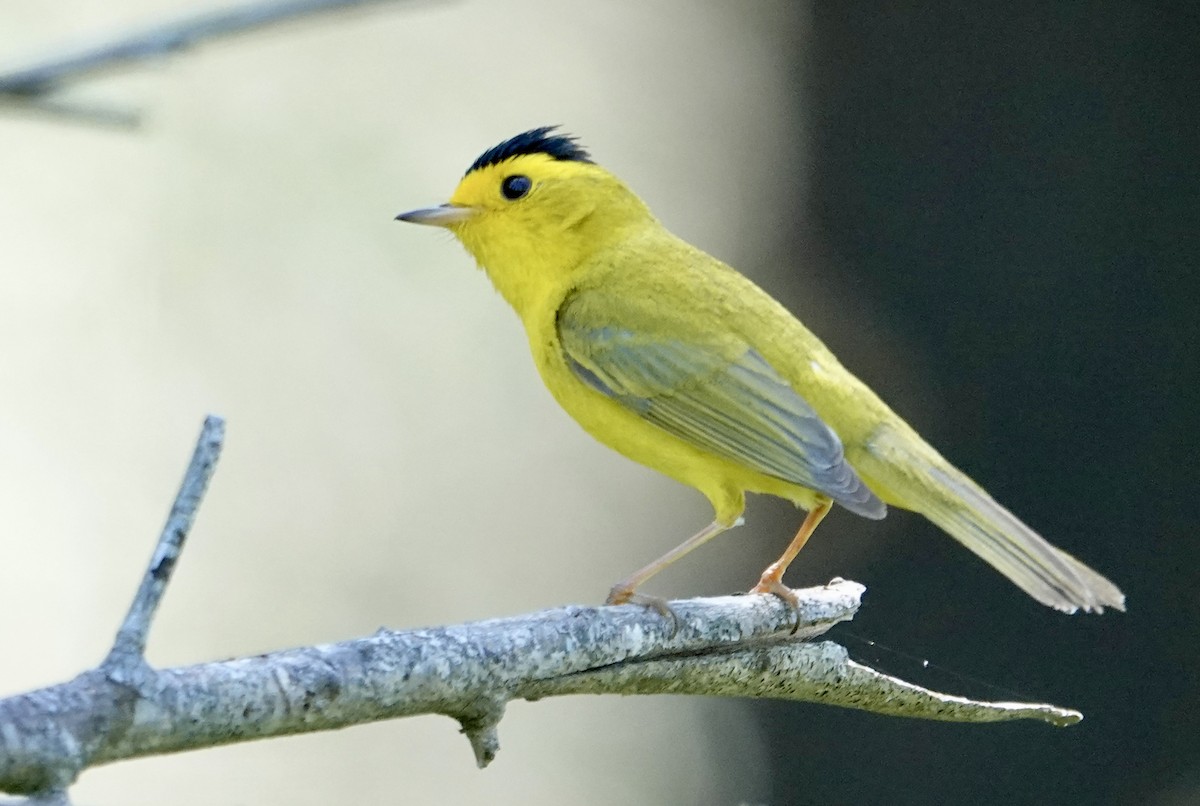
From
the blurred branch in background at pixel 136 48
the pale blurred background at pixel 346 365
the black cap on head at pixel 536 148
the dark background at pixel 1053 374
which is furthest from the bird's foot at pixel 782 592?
the pale blurred background at pixel 346 365

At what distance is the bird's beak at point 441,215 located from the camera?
426 centimetres

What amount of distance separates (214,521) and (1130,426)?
4665 mm

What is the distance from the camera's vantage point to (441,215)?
4.32m

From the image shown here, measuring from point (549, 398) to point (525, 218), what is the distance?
13.1 ft

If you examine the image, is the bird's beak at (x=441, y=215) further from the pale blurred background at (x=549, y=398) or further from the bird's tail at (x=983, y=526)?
the pale blurred background at (x=549, y=398)

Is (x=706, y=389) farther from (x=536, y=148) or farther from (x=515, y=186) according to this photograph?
(x=536, y=148)

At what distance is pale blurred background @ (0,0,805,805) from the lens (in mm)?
7363

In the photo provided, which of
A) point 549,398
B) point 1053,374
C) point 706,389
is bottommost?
point 706,389

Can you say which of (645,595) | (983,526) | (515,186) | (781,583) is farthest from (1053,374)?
(645,595)

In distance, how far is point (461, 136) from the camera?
8.06m

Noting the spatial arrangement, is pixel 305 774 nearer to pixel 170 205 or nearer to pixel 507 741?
pixel 507 741

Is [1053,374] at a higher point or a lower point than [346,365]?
lower

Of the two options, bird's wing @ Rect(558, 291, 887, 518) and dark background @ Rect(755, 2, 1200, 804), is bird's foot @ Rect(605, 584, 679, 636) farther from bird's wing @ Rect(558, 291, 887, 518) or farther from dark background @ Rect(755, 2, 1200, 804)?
dark background @ Rect(755, 2, 1200, 804)

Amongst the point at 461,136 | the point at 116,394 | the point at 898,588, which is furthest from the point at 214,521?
the point at 898,588
